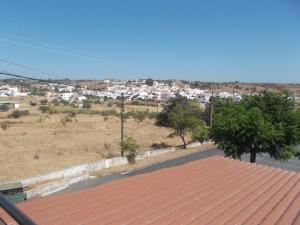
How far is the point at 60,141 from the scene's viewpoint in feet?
113

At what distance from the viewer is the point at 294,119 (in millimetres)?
20266

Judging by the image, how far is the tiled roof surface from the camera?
262 inches

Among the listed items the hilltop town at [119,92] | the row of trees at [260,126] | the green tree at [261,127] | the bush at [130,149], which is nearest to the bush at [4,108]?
the hilltop town at [119,92]

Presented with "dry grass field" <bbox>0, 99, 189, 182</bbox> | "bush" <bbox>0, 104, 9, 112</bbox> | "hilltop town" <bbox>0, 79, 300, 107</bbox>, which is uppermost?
"hilltop town" <bbox>0, 79, 300, 107</bbox>

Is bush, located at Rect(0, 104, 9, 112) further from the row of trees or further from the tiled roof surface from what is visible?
the tiled roof surface

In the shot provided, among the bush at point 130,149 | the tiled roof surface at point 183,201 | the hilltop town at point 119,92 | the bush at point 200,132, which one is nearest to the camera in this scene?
the tiled roof surface at point 183,201

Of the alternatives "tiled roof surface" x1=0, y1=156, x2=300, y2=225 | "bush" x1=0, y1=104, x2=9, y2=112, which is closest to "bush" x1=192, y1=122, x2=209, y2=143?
"tiled roof surface" x1=0, y1=156, x2=300, y2=225

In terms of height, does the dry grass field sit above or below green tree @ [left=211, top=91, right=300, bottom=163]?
below

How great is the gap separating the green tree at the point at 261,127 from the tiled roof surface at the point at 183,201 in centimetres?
892

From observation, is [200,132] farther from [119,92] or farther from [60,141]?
[119,92]

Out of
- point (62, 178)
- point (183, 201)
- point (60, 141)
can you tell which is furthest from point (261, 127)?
point (60, 141)

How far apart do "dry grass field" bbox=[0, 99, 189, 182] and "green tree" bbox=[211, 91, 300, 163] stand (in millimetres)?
11798

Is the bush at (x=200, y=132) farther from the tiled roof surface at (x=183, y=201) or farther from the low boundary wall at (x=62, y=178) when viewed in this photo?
the tiled roof surface at (x=183, y=201)

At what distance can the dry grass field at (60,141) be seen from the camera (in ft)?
84.0
